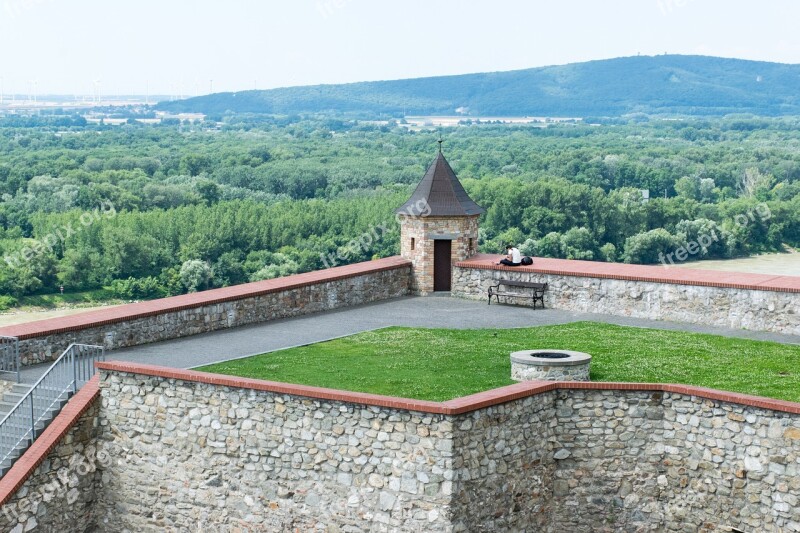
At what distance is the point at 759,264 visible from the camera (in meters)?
77.9

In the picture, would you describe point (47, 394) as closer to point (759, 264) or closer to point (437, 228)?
point (437, 228)

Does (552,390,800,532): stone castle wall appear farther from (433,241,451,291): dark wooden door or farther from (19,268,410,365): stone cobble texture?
(433,241,451,291): dark wooden door

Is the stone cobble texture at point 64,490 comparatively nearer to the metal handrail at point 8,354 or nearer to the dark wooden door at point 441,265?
the metal handrail at point 8,354

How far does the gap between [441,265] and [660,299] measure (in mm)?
4288

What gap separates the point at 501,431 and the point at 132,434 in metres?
4.77

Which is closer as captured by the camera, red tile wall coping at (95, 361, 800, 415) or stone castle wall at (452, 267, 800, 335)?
red tile wall coping at (95, 361, 800, 415)

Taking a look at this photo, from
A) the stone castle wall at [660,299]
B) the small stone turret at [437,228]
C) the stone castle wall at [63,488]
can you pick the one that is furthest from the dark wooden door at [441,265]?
the stone castle wall at [63,488]

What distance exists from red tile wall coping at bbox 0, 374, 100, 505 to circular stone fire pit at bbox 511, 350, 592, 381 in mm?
5410

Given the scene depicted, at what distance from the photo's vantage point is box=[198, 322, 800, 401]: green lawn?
1535 centimetres

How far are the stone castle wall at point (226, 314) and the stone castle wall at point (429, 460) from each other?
162 centimetres

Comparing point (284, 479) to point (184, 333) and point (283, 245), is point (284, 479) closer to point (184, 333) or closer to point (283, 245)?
point (184, 333)

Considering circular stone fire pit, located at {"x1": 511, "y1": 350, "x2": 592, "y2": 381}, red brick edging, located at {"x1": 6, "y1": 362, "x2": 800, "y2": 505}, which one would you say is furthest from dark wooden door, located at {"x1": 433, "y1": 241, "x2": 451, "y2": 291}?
red brick edging, located at {"x1": 6, "y1": 362, "x2": 800, "y2": 505}

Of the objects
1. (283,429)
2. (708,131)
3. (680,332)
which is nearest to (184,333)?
(283,429)

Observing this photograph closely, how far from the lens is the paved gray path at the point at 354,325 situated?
17141mm
